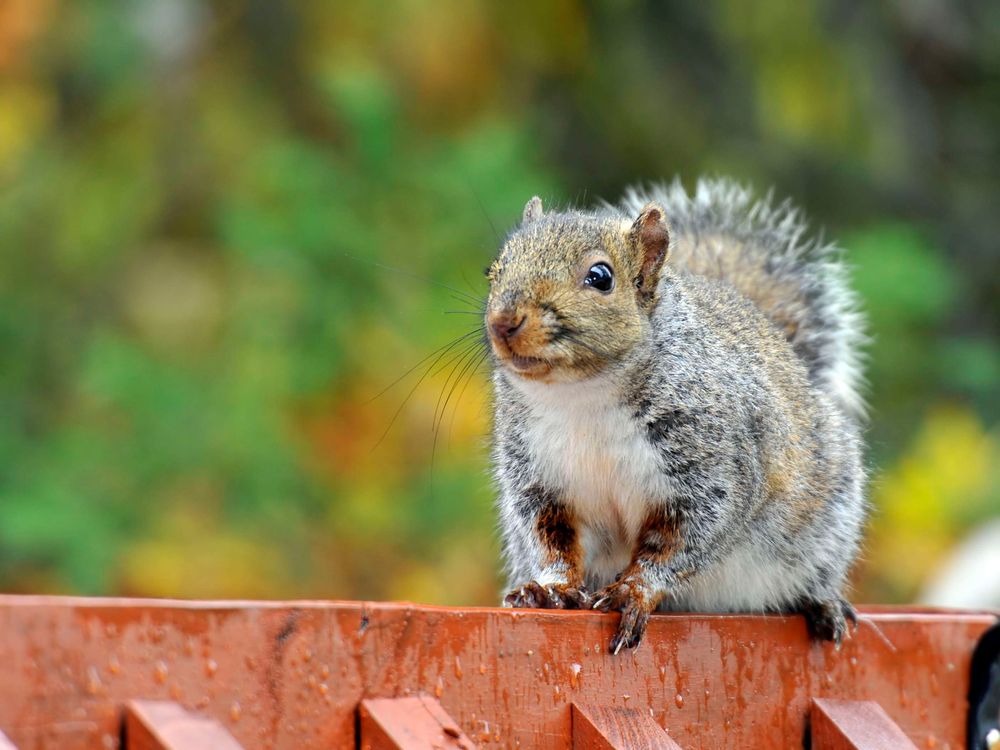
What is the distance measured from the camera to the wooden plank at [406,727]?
3.92 ft

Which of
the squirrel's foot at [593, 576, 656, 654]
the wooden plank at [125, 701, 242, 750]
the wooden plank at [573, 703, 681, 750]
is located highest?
the squirrel's foot at [593, 576, 656, 654]

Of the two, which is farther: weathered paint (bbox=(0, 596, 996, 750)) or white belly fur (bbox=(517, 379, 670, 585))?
white belly fur (bbox=(517, 379, 670, 585))

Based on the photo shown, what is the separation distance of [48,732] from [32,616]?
8cm

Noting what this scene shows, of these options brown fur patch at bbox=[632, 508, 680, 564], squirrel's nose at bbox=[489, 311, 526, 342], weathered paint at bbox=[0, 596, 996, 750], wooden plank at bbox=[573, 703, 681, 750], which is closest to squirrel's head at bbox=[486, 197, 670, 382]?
squirrel's nose at bbox=[489, 311, 526, 342]

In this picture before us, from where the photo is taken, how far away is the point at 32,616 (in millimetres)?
1003

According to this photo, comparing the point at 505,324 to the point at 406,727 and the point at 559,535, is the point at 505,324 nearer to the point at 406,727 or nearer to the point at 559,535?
the point at 559,535

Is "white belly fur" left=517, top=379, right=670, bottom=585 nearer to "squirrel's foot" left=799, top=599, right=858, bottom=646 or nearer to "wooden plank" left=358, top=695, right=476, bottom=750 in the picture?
"squirrel's foot" left=799, top=599, right=858, bottom=646

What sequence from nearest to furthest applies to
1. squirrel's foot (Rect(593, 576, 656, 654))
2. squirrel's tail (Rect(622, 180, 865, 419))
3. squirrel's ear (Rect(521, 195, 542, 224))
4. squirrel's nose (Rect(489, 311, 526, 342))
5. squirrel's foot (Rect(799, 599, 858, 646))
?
squirrel's foot (Rect(593, 576, 656, 654)), squirrel's nose (Rect(489, 311, 526, 342)), squirrel's foot (Rect(799, 599, 858, 646)), squirrel's ear (Rect(521, 195, 542, 224)), squirrel's tail (Rect(622, 180, 865, 419))

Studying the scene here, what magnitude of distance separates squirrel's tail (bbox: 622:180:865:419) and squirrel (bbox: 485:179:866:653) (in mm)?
335

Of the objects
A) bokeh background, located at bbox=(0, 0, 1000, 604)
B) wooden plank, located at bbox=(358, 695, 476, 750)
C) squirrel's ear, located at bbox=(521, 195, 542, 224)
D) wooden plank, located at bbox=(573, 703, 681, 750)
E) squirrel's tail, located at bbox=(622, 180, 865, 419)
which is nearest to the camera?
wooden plank, located at bbox=(358, 695, 476, 750)

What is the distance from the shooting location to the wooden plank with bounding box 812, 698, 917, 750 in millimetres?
1595

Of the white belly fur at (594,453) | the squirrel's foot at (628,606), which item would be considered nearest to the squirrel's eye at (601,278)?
the white belly fur at (594,453)

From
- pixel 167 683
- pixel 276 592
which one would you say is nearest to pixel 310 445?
pixel 276 592

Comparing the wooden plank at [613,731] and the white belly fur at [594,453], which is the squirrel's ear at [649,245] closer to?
the white belly fur at [594,453]
